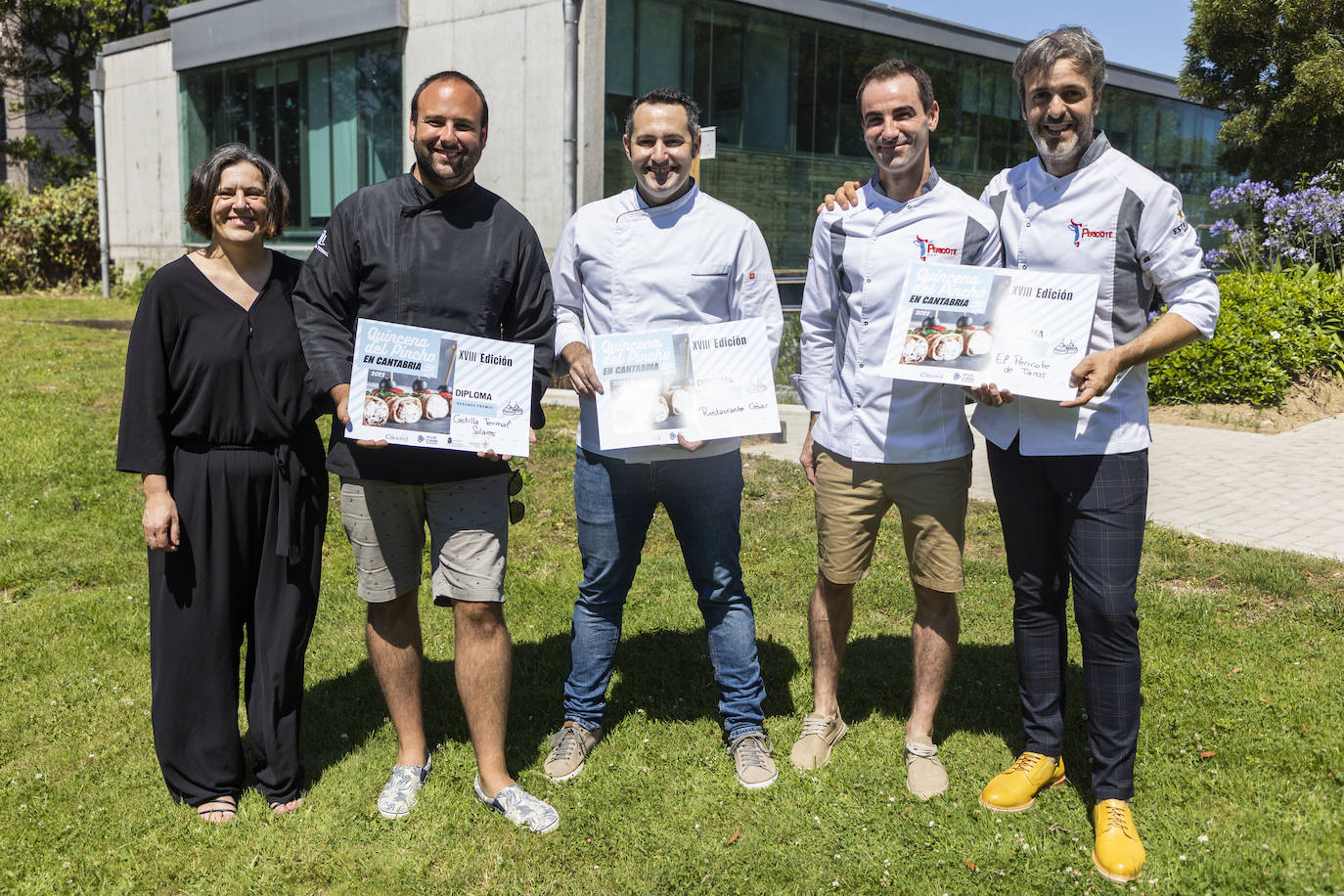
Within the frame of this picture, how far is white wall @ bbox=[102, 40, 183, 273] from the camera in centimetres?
2150

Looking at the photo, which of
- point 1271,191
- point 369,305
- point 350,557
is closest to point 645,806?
point 369,305

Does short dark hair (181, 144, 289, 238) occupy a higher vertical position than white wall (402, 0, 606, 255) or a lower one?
lower

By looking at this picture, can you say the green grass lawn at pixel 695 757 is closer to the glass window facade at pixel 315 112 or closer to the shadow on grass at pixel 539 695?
the shadow on grass at pixel 539 695

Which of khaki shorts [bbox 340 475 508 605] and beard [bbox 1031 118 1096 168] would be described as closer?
beard [bbox 1031 118 1096 168]

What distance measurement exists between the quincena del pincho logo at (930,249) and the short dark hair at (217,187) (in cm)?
212

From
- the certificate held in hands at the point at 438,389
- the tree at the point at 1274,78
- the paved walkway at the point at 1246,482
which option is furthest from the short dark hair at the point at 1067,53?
the tree at the point at 1274,78

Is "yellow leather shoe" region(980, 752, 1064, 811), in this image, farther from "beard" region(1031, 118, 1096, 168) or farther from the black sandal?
the black sandal

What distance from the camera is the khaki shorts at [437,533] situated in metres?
3.54

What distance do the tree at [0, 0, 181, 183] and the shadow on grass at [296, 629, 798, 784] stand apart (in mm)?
28937

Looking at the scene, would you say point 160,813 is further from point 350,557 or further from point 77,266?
point 77,266

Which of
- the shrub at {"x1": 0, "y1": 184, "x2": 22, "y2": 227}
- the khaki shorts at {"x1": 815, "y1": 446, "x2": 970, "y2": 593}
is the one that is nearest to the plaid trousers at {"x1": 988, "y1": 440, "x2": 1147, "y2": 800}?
the khaki shorts at {"x1": 815, "y1": 446, "x2": 970, "y2": 593}

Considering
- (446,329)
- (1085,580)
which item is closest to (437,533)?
(446,329)

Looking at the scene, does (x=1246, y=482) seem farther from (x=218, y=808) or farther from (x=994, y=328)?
(x=218, y=808)

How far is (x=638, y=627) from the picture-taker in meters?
5.41
